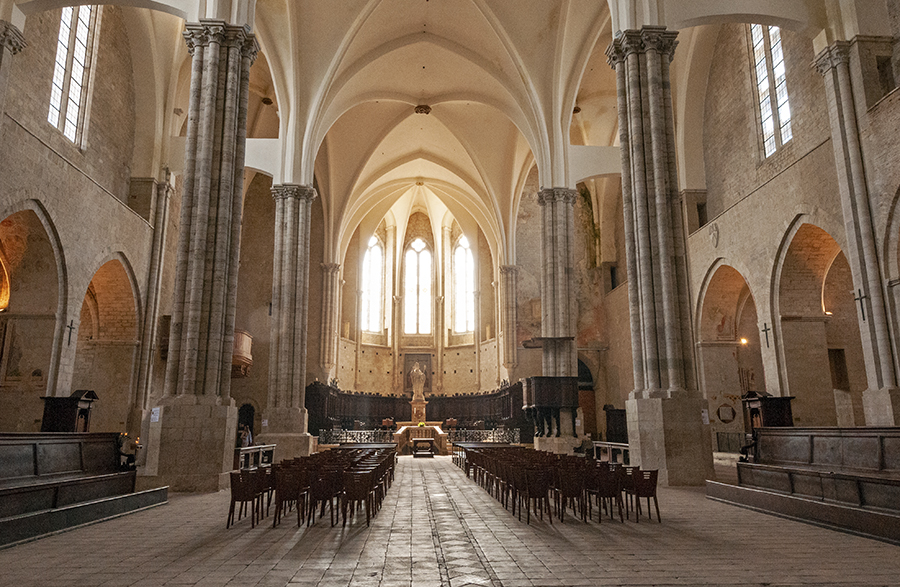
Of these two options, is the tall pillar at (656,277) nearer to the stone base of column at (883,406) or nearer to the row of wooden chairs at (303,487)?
the stone base of column at (883,406)

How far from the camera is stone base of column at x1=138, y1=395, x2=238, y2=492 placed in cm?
1106

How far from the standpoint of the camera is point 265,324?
29172mm

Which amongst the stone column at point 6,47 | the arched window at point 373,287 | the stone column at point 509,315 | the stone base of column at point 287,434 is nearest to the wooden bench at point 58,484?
the stone column at point 6,47

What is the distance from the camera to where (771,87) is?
17297 millimetres

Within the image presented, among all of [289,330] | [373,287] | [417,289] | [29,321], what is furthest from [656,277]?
[373,287]

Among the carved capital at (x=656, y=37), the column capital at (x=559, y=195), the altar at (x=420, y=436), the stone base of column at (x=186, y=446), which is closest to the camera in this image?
the stone base of column at (x=186, y=446)

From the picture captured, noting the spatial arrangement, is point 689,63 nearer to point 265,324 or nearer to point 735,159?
point 735,159

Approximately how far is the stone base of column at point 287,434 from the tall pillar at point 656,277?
35.1 feet

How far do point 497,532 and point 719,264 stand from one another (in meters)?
14.9

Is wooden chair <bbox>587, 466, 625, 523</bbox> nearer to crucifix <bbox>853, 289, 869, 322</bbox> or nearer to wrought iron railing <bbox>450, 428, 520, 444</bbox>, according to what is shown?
crucifix <bbox>853, 289, 869, 322</bbox>

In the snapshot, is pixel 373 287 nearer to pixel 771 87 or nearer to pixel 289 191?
pixel 289 191

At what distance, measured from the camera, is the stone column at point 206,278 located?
440 inches

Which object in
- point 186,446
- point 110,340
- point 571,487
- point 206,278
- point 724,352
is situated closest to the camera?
point 571,487

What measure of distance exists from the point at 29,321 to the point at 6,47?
6.40 m
